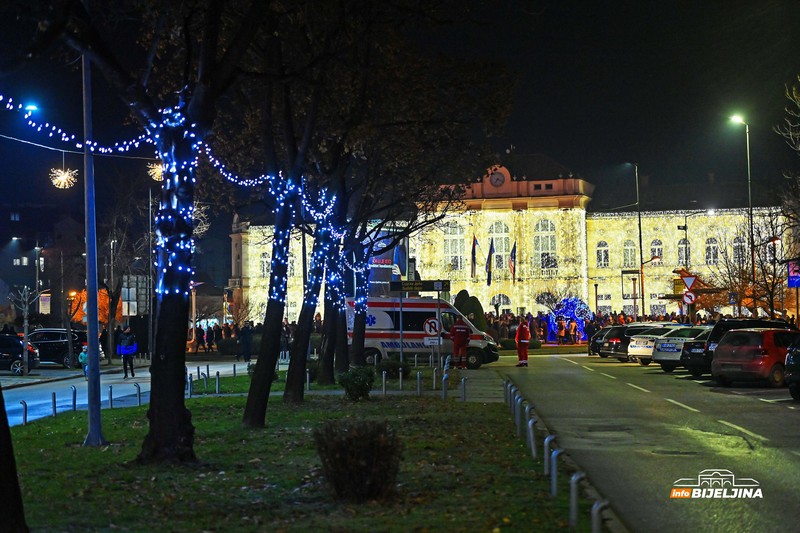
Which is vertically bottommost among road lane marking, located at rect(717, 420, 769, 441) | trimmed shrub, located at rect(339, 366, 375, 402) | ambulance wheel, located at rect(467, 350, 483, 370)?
road lane marking, located at rect(717, 420, 769, 441)

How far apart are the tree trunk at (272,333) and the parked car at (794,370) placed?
11713 mm

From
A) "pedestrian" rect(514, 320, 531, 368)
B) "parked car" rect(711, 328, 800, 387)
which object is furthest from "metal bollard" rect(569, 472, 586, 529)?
"pedestrian" rect(514, 320, 531, 368)

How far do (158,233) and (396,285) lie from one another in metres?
17.5

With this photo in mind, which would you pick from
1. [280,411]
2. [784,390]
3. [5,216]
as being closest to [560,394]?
[784,390]

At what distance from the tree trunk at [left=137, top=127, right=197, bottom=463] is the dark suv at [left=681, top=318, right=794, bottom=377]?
2216 cm

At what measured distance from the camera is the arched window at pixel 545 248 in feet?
337

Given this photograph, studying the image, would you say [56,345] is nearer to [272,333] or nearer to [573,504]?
[272,333]

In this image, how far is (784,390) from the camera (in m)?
27.8

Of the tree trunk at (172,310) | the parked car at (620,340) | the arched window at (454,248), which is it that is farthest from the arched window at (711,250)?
the tree trunk at (172,310)

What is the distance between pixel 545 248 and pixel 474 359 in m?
61.1

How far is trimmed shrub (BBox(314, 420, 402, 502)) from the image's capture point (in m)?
9.90

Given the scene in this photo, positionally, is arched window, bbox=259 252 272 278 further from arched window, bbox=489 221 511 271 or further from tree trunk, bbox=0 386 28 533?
tree trunk, bbox=0 386 28 533

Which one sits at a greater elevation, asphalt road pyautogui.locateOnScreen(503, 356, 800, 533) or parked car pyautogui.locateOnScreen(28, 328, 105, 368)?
parked car pyautogui.locateOnScreen(28, 328, 105, 368)

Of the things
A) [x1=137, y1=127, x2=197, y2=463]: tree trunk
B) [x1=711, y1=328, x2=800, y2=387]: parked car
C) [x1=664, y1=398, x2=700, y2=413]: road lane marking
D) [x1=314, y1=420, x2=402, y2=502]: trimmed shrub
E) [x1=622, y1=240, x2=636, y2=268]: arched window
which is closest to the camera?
[x1=314, y1=420, x2=402, y2=502]: trimmed shrub
